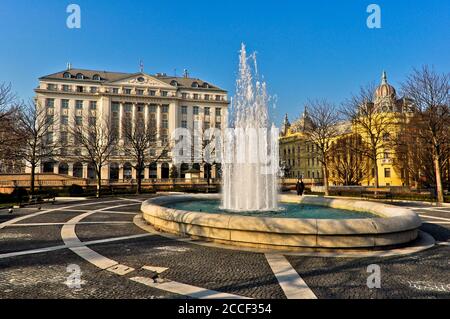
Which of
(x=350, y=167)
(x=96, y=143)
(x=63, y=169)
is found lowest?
(x=350, y=167)

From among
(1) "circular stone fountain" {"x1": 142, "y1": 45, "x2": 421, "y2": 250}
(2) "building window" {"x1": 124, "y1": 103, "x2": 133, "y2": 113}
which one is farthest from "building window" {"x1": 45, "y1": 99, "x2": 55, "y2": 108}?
(1) "circular stone fountain" {"x1": 142, "y1": 45, "x2": 421, "y2": 250}

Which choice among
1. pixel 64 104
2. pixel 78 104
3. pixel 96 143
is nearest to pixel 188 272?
pixel 96 143

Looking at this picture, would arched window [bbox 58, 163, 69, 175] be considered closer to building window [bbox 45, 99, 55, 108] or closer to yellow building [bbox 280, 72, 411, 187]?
building window [bbox 45, 99, 55, 108]

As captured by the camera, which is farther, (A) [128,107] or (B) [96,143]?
(A) [128,107]

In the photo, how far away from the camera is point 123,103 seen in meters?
69.9

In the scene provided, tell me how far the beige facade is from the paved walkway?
54.0 metres

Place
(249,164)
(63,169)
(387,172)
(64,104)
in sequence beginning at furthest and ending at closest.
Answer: (64,104) → (63,169) → (387,172) → (249,164)

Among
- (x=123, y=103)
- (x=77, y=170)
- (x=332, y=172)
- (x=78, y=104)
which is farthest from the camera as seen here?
(x=123, y=103)

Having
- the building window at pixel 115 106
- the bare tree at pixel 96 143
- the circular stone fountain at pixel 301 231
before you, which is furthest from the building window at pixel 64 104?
the circular stone fountain at pixel 301 231

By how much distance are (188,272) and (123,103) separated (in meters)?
70.0

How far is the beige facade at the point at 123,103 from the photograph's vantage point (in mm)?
65438

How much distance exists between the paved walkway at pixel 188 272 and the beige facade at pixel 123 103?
53982 millimetres

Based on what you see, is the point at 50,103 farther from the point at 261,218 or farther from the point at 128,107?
the point at 261,218
